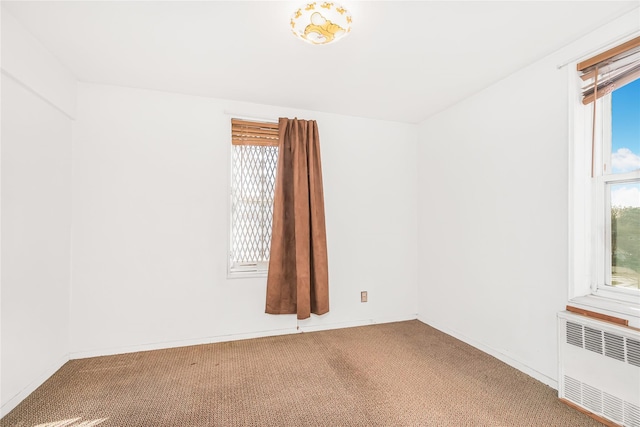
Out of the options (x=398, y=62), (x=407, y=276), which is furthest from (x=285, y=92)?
(x=407, y=276)

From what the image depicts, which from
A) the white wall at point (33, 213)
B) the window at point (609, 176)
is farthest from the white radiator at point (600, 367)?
the white wall at point (33, 213)

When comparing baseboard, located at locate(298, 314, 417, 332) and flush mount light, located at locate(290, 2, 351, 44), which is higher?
flush mount light, located at locate(290, 2, 351, 44)

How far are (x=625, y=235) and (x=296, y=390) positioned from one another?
226 centimetres

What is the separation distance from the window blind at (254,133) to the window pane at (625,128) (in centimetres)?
255

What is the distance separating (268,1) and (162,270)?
2228mm

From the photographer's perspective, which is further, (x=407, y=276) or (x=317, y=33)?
(x=407, y=276)

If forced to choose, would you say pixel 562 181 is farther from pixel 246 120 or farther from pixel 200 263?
pixel 200 263

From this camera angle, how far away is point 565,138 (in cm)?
199

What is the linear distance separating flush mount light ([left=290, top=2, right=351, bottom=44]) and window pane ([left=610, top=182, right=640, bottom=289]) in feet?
6.29

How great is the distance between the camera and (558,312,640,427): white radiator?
1.57 metres

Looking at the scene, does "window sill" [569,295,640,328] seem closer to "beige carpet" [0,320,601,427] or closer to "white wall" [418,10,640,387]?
"white wall" [418,10,640,387]

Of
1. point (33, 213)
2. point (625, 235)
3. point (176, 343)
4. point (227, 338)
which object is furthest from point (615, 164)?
point (33, 213)

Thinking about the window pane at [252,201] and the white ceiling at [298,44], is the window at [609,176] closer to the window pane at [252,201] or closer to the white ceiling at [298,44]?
the white ceiling at [298,44]

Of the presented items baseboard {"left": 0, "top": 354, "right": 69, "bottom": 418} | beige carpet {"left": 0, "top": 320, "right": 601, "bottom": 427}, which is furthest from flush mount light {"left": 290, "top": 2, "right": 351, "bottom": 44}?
baseboard {"left": 0, "top": 354, "right": 69, "bottom": 418}
